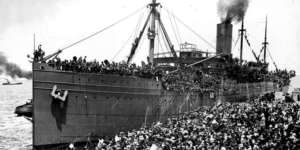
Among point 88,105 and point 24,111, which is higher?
point 88,105

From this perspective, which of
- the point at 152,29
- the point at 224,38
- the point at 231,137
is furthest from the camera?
the point at 224,38

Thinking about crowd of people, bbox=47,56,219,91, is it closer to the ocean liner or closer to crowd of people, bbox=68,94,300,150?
the ocean liner

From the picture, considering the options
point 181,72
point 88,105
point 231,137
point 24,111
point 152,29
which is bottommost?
point 24,111

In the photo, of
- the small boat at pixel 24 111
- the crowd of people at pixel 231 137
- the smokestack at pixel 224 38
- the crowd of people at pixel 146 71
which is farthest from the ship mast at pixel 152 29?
the small boat at pixel 24 111

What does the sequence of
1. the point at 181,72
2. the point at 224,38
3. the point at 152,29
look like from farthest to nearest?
1. the point at 224,38
2. the point at 181,72
3. the point at 152,29

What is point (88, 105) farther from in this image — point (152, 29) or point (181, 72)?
point (181, 72)

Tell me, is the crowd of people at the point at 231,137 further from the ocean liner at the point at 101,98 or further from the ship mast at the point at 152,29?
the ship mast at the point at 152,29

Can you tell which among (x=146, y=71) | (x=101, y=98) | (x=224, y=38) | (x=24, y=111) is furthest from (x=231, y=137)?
(x=24, y=111)
